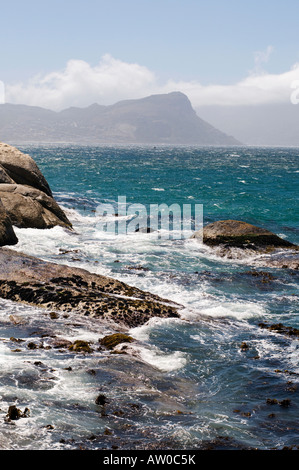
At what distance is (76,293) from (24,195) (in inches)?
484

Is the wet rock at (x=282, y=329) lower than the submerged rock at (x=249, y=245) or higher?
lower

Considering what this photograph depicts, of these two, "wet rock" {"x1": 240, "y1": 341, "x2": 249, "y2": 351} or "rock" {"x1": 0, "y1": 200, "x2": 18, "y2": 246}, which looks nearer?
"wet rock" {"x1": 240, "y1": 341, "x2": 249, "y2": 351}

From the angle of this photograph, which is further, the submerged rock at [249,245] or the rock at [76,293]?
the submerged rock at [249,245]

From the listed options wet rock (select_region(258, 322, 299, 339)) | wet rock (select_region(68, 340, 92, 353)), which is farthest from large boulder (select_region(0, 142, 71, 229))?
wet rock (select_region(258, 322, 299, 339))

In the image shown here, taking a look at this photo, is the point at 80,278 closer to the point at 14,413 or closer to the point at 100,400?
the point at 100,400

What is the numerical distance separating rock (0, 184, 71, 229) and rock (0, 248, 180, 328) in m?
7.87

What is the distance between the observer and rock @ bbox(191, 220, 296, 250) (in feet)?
83.0

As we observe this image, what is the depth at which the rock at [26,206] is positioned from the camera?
24.8 meters

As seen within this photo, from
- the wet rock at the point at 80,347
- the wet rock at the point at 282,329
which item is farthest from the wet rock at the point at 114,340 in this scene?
the wet rock at the point at 282,329

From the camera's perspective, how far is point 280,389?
1048 centimetres

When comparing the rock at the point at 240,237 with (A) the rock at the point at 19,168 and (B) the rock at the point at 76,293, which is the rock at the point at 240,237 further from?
(A) the rock at the point at 19,168

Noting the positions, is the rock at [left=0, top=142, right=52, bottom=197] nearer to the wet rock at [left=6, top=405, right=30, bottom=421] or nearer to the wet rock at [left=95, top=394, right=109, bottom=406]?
the wet rock at [left=95, top=394, right=109, bottom=406]

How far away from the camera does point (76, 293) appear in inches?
600

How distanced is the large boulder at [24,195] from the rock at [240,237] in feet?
28.6
